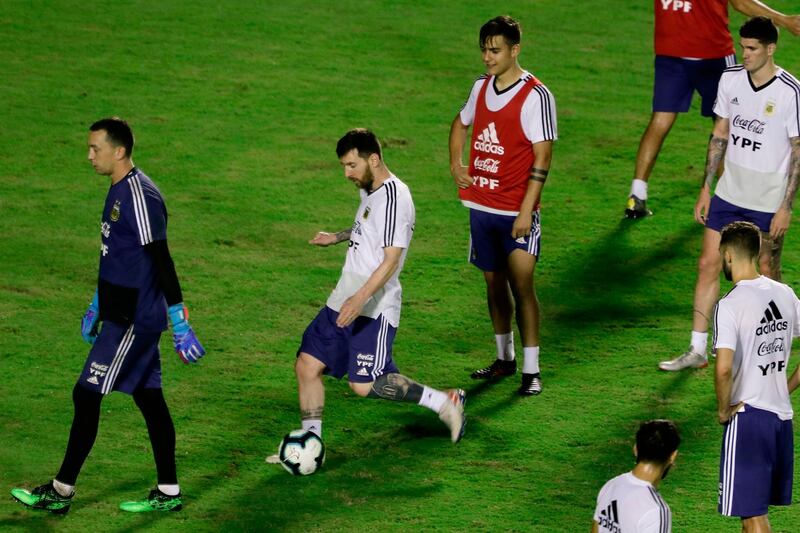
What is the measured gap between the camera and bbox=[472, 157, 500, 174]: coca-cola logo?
27.7 feet

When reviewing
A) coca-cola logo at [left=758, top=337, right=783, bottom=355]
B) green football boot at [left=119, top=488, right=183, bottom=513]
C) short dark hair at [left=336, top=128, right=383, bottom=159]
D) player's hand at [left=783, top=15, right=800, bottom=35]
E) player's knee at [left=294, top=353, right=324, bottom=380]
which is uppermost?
player's hand at [left=783, top=15, right=800, bottom=35]

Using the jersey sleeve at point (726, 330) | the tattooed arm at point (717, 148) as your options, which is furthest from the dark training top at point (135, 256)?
the tattooed arm at point (717, 148)

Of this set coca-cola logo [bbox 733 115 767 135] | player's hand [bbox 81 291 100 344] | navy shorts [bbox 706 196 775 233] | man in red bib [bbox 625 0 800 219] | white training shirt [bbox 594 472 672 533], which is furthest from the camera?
man in red bib [bbox 625 0 800 219]

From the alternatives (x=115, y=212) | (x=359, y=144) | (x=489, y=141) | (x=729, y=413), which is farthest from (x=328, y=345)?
(x=729, y=413)

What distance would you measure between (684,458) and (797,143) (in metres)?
2.21

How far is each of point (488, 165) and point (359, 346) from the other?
5.61 ft

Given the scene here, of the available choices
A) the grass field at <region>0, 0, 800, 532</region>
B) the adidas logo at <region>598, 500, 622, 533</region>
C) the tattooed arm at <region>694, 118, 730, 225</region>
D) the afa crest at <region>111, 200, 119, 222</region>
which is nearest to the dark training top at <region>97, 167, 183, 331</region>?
the afa crest at <region>111, 200, 119, 222</region>

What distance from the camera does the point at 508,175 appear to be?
8422mm

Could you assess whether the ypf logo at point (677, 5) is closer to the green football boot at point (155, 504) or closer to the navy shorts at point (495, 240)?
the navy shorts at point (495, 240)

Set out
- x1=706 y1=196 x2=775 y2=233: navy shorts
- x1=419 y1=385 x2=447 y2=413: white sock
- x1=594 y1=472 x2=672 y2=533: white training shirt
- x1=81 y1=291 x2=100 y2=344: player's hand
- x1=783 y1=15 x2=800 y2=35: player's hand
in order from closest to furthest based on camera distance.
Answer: x1=594 y1=472 x2=672 y2=533: white training shirt, x1=81 y1=291 x2=100 y2=344: player's hand, x1=419 y1=385 x2=447 y2=413: white sock, x1=706 y1=196 x2=775 y2=233: navy shorts, x1=783 y1=15 x2=800 y2=35: player's hand

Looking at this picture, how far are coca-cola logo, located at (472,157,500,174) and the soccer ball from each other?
2207mm

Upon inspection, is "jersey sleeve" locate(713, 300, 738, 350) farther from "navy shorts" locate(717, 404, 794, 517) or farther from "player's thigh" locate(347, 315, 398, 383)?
"player's thigh" locate(347, 315, 398, 383)

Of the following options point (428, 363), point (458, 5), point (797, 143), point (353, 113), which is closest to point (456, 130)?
point (428, 363)

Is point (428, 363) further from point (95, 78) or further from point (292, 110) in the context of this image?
point (95, 78)
